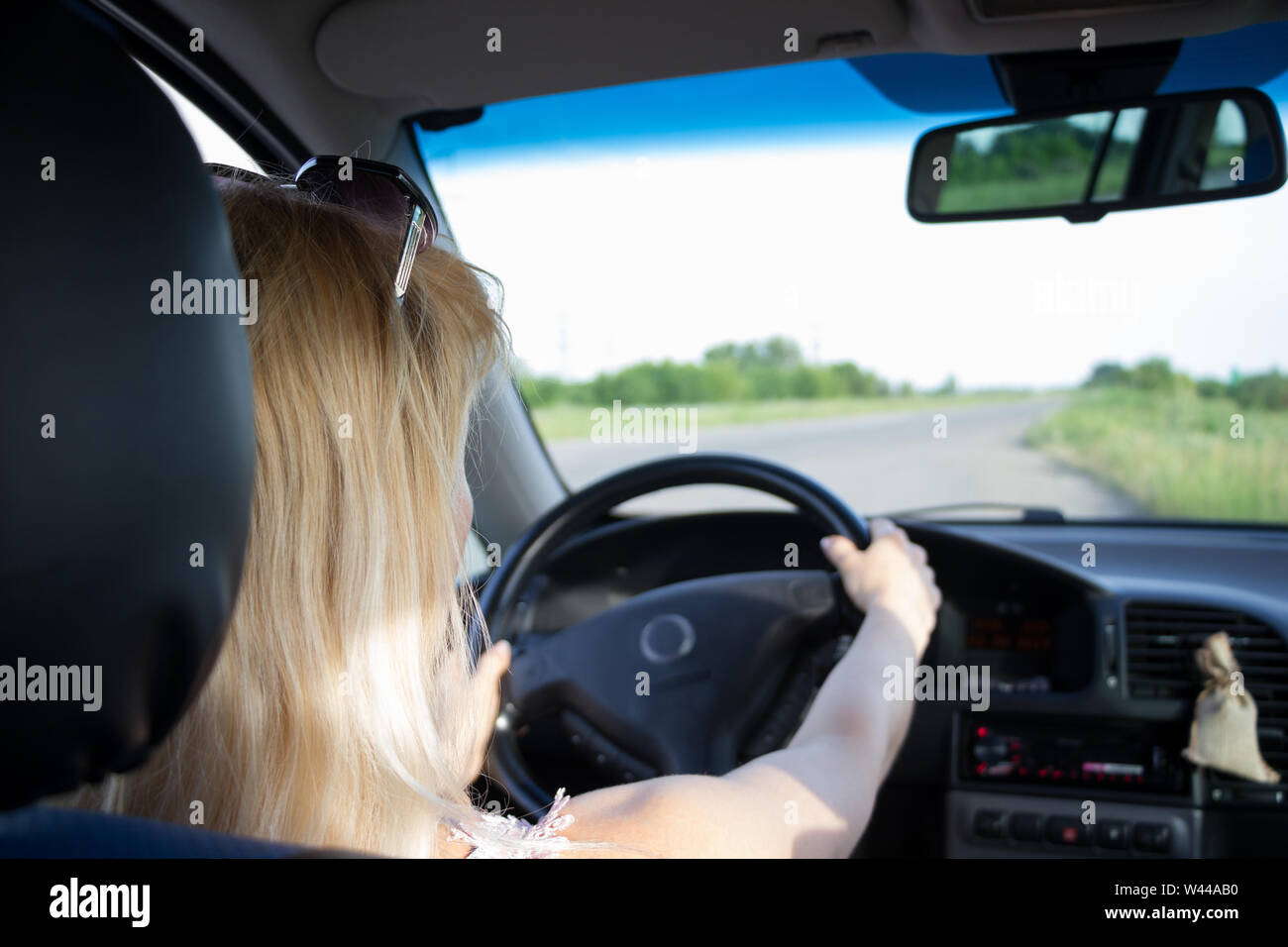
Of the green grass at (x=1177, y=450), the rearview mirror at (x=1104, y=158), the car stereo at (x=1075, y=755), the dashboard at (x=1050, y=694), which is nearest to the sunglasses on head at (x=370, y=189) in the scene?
the dashboard at (x=1050, y=694)

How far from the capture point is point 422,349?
1.30m

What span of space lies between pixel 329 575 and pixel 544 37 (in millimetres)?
1515

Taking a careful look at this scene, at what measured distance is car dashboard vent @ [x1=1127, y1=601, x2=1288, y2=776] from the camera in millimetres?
2531

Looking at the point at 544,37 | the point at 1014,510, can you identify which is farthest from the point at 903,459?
the point at 544,37

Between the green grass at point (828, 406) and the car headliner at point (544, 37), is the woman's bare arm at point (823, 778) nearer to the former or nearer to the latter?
the car headliner at point (544, 37)

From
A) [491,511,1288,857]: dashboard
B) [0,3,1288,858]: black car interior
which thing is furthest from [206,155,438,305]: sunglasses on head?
[491,511,1288,857]: dashboard

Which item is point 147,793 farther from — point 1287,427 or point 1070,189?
point 1287,427

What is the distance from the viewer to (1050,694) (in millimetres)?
2668

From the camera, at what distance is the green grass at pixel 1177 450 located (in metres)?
7.58

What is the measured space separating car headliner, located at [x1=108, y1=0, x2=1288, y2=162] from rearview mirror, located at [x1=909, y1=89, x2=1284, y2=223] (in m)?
0.28

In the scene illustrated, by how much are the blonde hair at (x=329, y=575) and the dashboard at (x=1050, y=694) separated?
1.41 m
